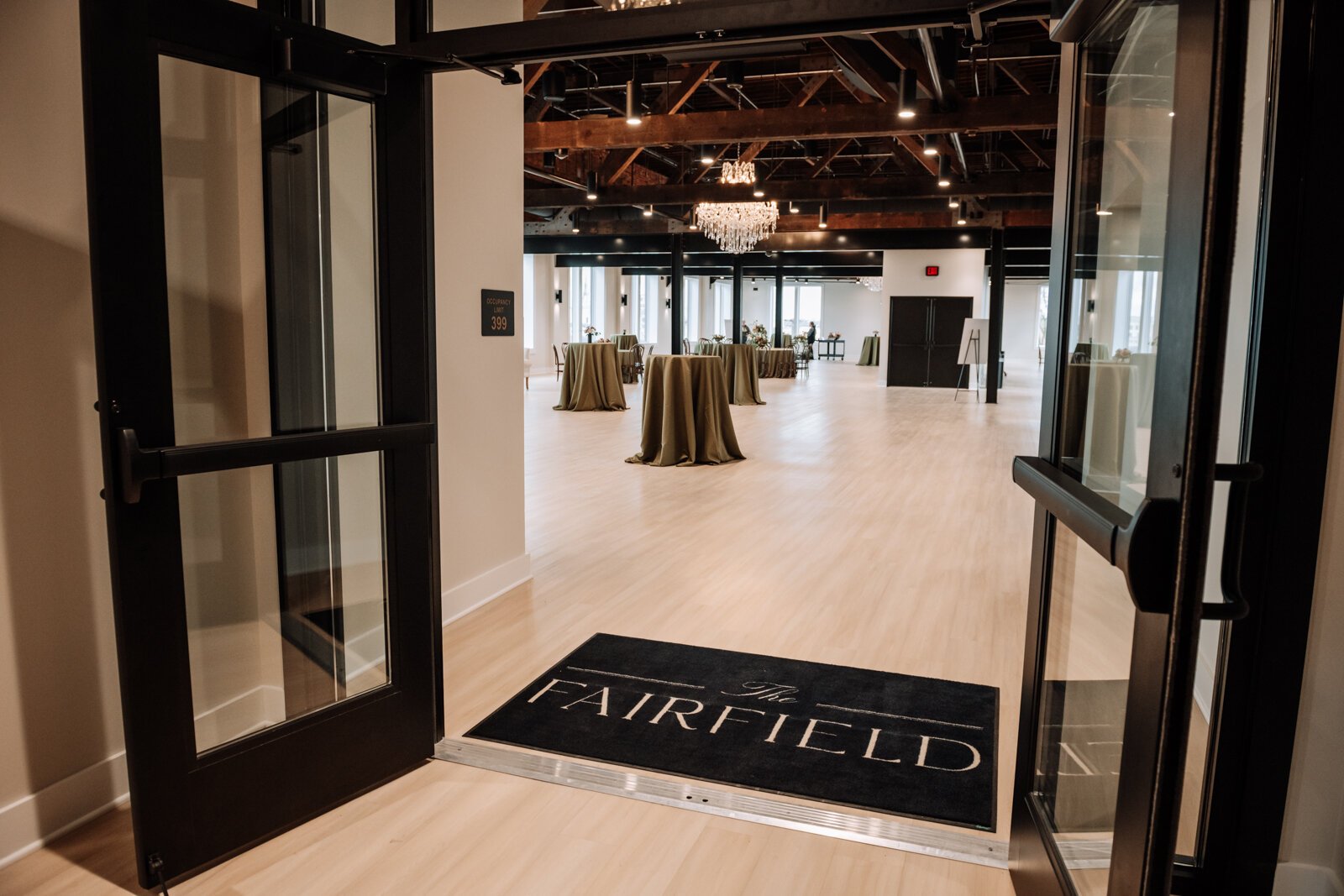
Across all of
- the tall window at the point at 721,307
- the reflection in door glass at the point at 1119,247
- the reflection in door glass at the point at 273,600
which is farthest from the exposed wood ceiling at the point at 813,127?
the tall window at the point at 721,307

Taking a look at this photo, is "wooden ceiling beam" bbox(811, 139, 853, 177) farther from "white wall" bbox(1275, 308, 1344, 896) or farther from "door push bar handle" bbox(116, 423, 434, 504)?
"white wall" bbox(1275, 308, 1344, 896)

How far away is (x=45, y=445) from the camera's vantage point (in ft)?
7.20

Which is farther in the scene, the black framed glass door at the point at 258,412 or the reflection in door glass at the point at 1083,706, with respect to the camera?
the black framed glass door at the point at 258,412

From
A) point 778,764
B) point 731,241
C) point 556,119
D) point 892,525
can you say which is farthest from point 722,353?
point 778,764

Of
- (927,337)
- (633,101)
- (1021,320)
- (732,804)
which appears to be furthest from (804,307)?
(732,804)

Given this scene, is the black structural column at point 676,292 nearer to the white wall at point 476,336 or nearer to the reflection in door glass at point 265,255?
the white wall at point 476,336

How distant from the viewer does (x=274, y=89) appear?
2219 millimetres

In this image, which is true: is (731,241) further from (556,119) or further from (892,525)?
(892,525)

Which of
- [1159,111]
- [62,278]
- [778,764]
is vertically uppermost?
[1159,111]

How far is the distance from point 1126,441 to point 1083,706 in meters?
0.56

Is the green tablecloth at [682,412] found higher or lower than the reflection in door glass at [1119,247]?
lower

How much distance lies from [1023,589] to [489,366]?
278 cm

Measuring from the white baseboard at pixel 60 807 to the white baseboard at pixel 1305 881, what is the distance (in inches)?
106

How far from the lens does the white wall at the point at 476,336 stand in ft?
12.5
